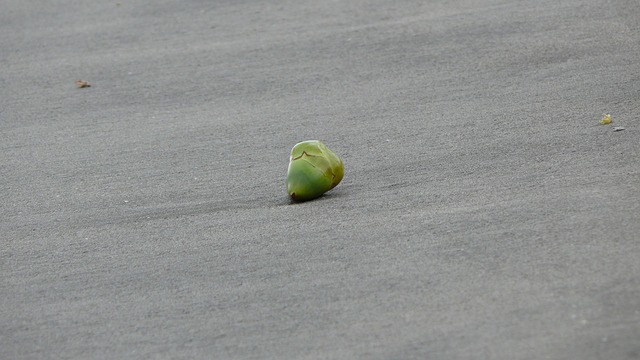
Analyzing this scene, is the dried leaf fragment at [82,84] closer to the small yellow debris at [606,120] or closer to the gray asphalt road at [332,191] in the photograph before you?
the gray asphalt road at [332,191]

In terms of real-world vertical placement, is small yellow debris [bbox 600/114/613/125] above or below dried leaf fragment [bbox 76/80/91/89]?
above

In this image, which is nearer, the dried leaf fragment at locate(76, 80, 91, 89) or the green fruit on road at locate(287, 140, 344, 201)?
the green fruit on road at locate(287, 140, 344, 201)

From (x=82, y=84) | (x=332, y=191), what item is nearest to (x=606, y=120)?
(x=332, y=191)

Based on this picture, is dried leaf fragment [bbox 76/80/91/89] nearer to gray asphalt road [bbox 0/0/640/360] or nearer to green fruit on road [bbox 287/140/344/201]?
gray asphalt road [bbox 0/0/640/360]

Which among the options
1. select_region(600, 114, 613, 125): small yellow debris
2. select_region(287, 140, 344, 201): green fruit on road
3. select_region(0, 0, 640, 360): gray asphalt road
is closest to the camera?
select_region(0, 0, 640, 360): gray asphalt road

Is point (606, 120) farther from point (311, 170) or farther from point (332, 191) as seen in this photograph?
point (311, 170)

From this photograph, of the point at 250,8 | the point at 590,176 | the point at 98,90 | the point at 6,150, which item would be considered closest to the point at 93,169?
the point at 6,150

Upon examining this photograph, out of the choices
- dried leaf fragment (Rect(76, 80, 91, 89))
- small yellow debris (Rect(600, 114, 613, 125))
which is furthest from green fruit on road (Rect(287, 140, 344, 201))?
dried leaf fragment (Rect(76, 80, 91, 89))

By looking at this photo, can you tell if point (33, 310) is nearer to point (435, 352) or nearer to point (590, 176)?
point (435, 352)
